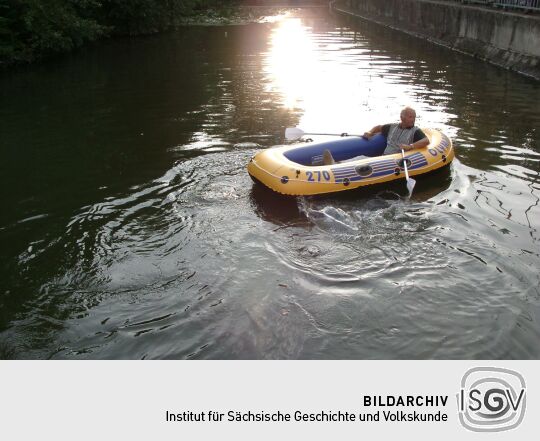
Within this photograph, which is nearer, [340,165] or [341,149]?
[340,165]

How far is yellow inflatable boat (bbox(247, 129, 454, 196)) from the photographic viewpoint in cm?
733

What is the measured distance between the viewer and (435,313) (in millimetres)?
5238

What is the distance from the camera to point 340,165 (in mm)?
7629

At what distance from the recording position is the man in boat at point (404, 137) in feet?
27.0

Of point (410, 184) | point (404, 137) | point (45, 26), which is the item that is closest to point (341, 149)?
point (404, 137)

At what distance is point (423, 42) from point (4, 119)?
666 inches

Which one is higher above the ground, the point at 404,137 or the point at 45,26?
the point at 45,26

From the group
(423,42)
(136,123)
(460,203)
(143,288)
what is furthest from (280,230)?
(423,42)

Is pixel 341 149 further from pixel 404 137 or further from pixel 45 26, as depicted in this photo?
pixel 45 26

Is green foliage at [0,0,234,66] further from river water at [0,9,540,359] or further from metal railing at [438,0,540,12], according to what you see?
metal railing at [438,0,540,12]

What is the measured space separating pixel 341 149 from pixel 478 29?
12715 mm

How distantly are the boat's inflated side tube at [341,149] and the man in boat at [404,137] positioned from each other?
174 millimetres

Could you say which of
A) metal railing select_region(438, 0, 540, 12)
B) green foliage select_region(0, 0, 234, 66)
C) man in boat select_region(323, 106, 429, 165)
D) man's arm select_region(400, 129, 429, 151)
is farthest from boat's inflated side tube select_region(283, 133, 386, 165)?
green foliage select_region(0, 0, 234, 66)

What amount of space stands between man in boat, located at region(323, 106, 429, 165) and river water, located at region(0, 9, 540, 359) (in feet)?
2.01
